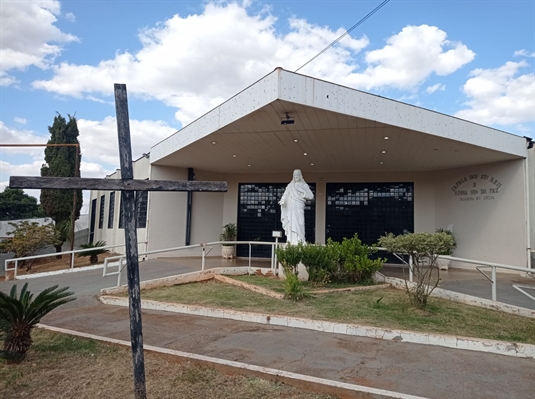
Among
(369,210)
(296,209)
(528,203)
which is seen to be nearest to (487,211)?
(528,203)

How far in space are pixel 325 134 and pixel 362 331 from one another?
6.20m

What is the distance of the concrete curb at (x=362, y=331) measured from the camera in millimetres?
4824

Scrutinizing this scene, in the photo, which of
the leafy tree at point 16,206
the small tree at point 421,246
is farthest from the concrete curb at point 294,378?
the leafy tree at point 16,206

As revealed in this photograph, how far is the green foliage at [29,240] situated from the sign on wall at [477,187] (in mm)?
16074

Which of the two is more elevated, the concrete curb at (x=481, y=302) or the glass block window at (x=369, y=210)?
the glass block window at (x=369, y=210)

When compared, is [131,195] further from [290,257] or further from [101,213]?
[101,213]

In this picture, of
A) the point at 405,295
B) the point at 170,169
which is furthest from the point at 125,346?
the point at 170,169

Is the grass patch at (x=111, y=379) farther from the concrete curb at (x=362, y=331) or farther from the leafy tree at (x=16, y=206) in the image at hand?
the leafy tree at (x=16, y=206)

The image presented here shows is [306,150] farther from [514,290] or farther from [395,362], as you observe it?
[395,362]

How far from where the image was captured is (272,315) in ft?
Result: 20.3

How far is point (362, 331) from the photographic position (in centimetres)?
552

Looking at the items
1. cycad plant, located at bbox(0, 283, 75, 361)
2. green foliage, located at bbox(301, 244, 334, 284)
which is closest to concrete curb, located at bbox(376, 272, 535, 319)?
green foliage, located at bbox(301, 244, 334, 284)

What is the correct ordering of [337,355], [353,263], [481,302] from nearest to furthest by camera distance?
[337,355] → [481,302] → [353,263]

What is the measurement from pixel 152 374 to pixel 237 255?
1326cm
